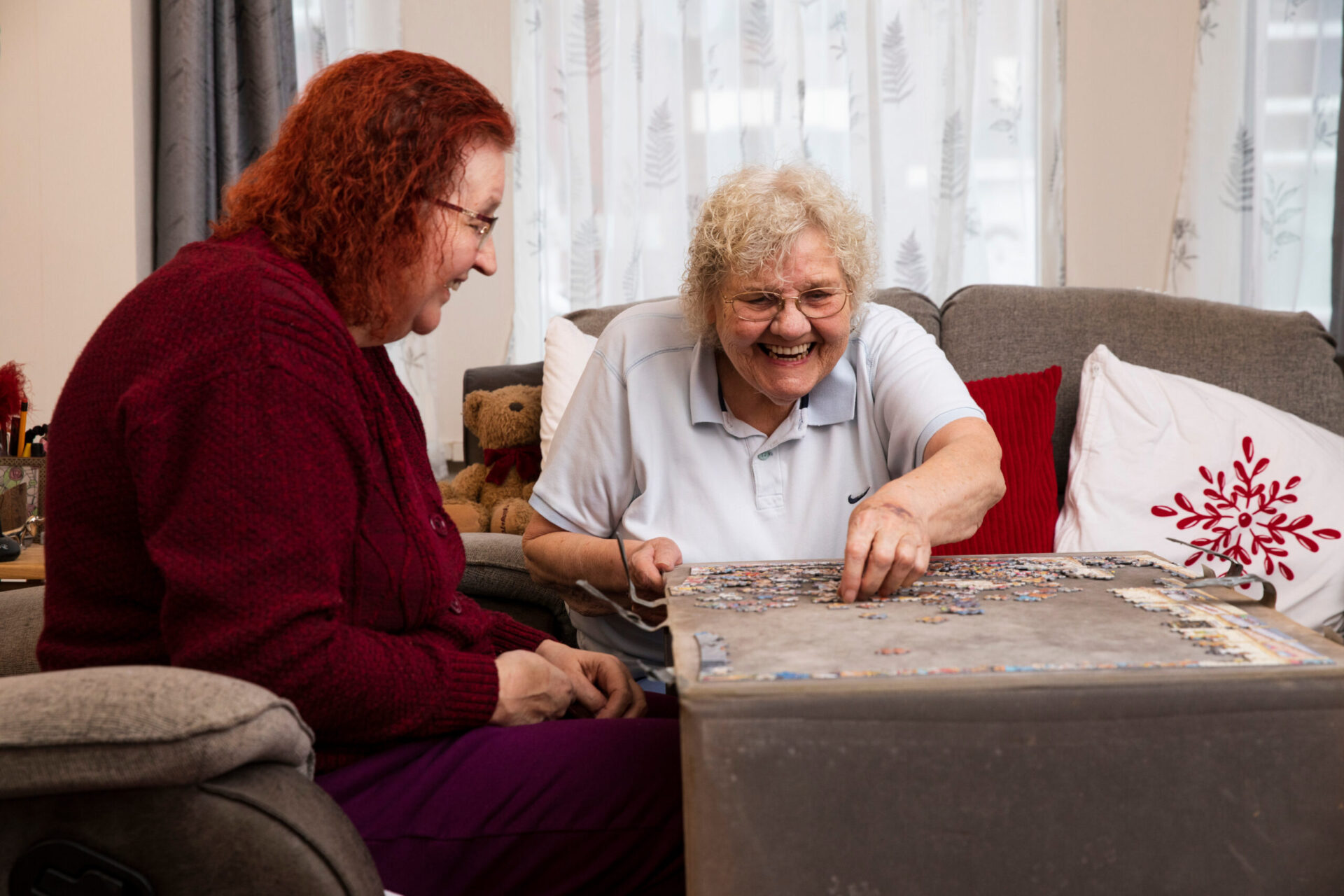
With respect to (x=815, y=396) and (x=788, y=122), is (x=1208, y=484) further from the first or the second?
(x=788, y=122)

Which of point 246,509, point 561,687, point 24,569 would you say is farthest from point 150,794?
point 24,569

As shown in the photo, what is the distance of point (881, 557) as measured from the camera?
1.09 m

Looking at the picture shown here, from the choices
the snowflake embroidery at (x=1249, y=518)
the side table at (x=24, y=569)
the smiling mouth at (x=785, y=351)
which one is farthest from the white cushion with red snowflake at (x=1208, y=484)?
the side table at (x=24, y=569)

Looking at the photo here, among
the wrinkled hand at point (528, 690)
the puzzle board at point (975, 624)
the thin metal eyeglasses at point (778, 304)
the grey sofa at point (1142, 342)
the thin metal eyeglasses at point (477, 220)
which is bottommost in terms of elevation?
the wrinkled hand at point (528, 690)

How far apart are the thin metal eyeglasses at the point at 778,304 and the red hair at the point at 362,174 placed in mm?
488

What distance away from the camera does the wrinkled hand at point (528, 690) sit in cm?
118

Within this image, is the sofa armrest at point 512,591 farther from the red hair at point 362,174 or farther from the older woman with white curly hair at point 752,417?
the red hair at point 362,174

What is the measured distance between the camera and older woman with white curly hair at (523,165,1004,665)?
1473 millimetres

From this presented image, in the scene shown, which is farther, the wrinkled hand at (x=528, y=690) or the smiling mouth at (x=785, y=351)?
the smiling mouth at (x=785, y=351)

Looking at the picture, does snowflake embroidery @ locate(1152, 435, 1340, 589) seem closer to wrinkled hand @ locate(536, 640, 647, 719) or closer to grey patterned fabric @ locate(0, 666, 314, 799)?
wrinkled hand @ locate(536, 640, 647, 719)

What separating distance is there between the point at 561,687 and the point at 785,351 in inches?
22.9

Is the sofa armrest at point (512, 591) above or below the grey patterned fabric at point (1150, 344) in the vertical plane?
below

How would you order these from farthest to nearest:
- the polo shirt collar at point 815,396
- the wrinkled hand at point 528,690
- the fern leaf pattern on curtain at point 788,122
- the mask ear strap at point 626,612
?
1. the fern leaf pattern on curtain at point 788,122
2. the polo shirt collar at point 815,396
3. the wrinkled hand at point 528,690
4. the mask ear strap at point 626,612

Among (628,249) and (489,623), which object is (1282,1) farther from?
(489,623)
